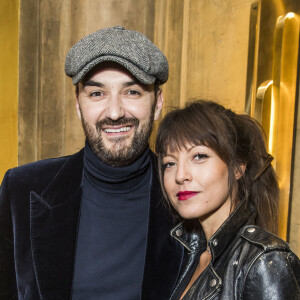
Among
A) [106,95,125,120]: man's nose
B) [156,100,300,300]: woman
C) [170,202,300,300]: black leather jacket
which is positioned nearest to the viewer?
[170,202,300,300]: black leather jacket

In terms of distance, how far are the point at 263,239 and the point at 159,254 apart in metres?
0.62

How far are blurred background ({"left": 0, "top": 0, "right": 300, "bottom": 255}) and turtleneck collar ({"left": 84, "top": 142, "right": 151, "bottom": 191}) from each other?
69 cm

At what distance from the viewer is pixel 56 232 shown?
182cm

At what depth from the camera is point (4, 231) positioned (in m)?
1.93

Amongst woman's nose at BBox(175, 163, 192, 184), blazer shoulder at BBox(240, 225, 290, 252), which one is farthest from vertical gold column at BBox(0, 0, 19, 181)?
blazer shoulder at BBox(240, 225, 290, 252)

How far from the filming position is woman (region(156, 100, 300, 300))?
139 centimetres

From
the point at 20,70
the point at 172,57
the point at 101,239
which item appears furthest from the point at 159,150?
the point at 20,70

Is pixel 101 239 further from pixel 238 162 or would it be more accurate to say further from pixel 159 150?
pixel 238 162

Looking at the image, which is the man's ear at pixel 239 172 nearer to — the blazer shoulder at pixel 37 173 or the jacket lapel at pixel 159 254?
the jacket lapel at pixel 159 254

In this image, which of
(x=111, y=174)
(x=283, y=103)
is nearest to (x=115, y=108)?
(x=111, y=174)

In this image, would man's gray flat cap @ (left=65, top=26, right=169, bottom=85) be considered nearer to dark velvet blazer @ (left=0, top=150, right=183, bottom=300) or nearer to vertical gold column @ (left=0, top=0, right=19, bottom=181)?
dark velvet blazer @ (left=0, top=150, right=183, bottom=300)

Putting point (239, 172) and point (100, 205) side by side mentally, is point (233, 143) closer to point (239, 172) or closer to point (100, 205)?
point (239, 172)

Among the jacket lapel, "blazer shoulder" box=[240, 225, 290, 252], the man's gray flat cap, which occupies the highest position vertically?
the man's gray flat cap

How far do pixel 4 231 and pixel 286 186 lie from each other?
137 centimetres
